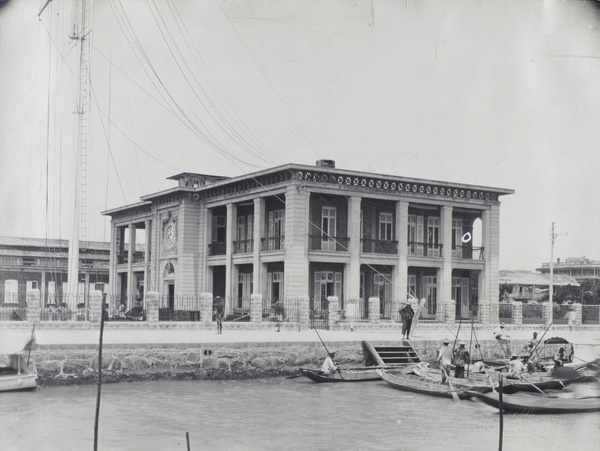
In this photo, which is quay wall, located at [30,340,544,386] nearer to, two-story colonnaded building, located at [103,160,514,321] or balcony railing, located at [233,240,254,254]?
two-story colonnaded building, located at [103,160,514,321]

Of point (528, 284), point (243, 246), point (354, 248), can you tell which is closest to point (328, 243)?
point (354, 248)

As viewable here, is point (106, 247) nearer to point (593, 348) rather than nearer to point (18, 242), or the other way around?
point (18, 242)

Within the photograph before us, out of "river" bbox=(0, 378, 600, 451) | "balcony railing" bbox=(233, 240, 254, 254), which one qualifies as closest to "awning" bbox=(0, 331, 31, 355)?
"river" bbox=(0, 378, 600, 451)

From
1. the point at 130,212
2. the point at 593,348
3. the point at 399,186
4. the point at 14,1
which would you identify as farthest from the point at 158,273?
the point at 14,1

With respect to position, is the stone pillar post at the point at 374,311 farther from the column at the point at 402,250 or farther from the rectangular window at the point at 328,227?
the column at the point at 402,250

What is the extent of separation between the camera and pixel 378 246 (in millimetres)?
38656

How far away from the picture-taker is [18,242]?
59.7 m

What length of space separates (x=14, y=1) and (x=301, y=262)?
23183mm

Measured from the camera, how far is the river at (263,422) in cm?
1555

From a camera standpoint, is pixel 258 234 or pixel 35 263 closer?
pixel 258 234

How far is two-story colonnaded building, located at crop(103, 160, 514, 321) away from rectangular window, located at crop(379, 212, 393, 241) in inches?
2.1

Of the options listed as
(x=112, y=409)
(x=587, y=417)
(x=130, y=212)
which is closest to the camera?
(x=587, y=417)

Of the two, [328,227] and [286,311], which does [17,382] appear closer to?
[286,311]

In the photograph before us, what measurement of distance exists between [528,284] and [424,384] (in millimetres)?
37770
